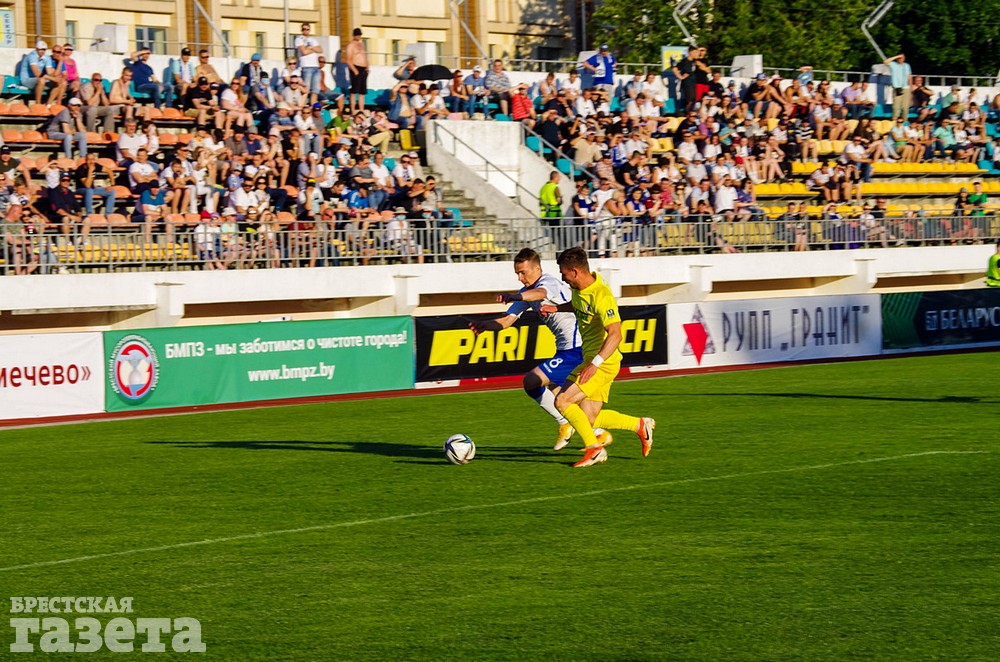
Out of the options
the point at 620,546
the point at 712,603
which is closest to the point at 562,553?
the point at 620,546

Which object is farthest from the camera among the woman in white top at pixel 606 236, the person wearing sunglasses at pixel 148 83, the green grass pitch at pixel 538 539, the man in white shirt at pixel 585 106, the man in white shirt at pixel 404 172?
the man in white shirt at pixel 585 106

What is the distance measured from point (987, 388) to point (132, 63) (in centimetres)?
1786

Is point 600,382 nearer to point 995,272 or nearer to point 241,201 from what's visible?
point 241,201

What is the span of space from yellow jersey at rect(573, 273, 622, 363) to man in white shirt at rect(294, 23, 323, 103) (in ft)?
63.0

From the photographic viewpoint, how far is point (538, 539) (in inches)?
405

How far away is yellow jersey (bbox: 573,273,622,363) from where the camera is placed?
13.3m

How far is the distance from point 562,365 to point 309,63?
66.3ft

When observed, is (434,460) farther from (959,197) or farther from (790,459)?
(959,197)

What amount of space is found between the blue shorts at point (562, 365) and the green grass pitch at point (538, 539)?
89cm

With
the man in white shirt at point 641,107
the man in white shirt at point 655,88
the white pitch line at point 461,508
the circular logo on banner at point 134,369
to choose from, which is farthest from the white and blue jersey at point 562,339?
the man in white shirt at point 655,88

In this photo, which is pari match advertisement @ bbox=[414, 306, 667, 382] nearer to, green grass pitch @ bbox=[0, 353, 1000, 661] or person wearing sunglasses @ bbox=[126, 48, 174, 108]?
person wearing sunglasses @ bbox=[126, 48, 174, 108]

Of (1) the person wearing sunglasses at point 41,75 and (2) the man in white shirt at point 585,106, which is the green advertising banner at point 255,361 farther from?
(2) the man in white shirt at point 585,106

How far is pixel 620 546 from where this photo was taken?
9938 mm

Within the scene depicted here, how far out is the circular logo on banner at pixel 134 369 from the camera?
2306 centimetres
